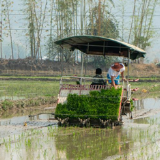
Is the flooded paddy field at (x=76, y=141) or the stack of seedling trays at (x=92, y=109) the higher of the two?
the stack of seedling trays at (x=92, y=109)

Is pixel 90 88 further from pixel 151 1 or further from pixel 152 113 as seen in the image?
pixel 151 1

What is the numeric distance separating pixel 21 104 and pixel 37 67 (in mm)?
25327

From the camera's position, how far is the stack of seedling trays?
361 inches

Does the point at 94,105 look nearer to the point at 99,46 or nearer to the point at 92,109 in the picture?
the point at 92,109

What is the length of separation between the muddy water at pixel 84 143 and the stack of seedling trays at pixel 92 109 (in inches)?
9.4

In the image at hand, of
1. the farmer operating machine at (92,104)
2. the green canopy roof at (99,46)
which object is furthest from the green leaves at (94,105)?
the green canopy roof at (99,46)

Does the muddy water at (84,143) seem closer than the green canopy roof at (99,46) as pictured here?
Yes

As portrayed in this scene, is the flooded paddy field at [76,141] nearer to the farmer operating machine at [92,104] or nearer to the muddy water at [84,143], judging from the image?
the muddy water at [84,143]

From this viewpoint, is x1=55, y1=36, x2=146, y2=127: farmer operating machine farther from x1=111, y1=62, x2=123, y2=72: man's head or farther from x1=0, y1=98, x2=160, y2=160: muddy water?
x1=111, y1=62, x2=123, y2=72: man's head

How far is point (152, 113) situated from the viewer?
1292cm

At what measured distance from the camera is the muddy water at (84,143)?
21.3 ft

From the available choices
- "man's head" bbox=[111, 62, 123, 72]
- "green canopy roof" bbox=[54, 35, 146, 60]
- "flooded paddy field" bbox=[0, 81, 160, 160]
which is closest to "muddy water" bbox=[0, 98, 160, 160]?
"flooded paddy field" bbox=[0, 81, 160, 160]

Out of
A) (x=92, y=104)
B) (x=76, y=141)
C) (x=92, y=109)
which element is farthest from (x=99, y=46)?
(x=76, y=141)

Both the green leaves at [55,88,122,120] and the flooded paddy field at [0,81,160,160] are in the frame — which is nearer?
the flooded paddy field at [0,81,160,160]
